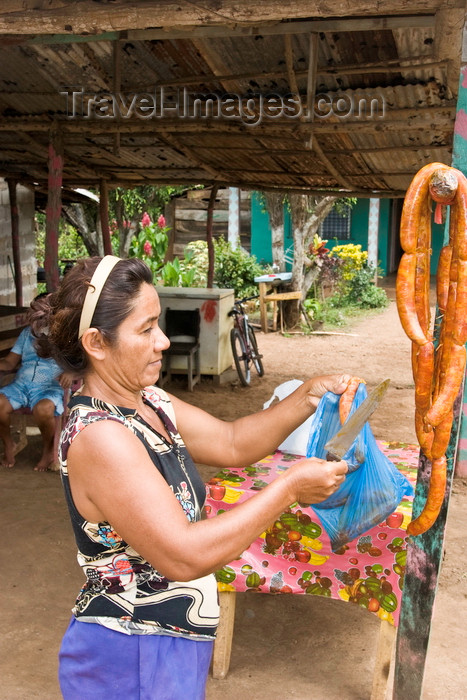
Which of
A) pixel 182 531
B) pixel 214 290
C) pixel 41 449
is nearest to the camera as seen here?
pixel 182 531

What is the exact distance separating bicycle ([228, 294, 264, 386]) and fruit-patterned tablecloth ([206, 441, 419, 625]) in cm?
527

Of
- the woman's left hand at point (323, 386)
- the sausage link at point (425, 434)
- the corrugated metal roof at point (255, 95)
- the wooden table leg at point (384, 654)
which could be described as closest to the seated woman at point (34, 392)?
the corrugated metal roof at point (255, 95)

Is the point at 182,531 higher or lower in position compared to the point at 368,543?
higher

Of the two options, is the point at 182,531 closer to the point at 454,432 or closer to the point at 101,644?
the point at 101,644

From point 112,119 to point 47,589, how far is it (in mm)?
3233

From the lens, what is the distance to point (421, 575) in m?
2.07

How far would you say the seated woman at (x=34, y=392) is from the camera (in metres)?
5.14

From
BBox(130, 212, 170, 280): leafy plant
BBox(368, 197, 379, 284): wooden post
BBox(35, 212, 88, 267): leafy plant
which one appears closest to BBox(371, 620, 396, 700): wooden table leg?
BBox(130, 212, 170, 280): leafy plant

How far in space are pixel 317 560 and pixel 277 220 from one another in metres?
10.5

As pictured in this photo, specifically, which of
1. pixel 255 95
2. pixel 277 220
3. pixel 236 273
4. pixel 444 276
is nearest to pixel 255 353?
pixel 255 95

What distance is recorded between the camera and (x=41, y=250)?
16.6 meters

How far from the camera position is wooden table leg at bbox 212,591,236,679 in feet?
9.11

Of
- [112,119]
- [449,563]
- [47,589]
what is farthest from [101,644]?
[112,119]

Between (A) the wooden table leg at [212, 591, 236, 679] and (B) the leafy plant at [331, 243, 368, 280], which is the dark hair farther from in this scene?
(B) the leafy plant at [331, 243, 368, 280]
